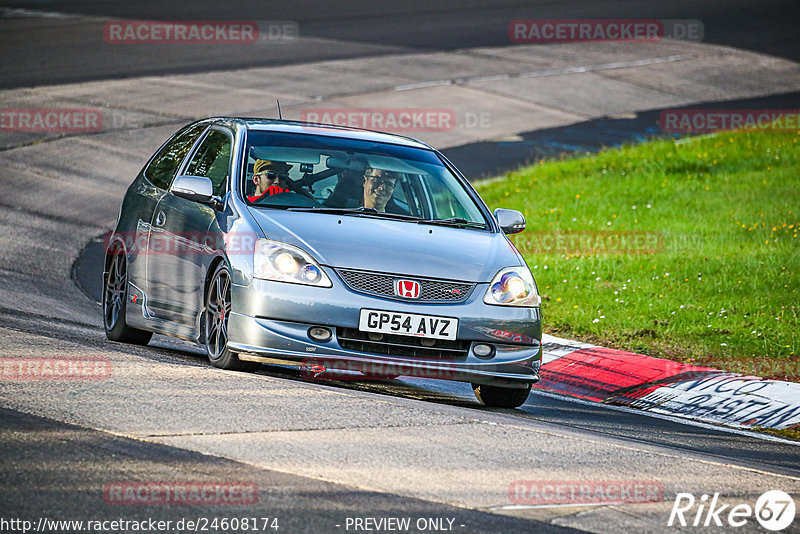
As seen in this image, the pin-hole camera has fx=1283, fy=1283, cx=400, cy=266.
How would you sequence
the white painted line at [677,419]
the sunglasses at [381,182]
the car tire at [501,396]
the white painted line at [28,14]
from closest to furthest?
the car tire at [501,396], the white painted line at [677,419], the sunglasses at [381,182], the white painted line at [28,14]

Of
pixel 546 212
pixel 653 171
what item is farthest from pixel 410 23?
pixel 546 212

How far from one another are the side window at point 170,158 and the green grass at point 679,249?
12.8 feet

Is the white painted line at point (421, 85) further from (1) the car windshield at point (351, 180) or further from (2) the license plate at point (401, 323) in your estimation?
(2) the license plate at point (401, 323)

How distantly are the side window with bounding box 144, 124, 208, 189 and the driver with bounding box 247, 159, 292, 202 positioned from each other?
1.05 m

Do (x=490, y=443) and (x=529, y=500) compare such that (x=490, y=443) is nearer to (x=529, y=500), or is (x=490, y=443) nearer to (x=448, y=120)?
(x=529, y=500)

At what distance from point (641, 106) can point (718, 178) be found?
25.6ft

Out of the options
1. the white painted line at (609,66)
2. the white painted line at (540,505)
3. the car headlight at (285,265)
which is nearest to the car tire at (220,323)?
the car headlight at (285,265)

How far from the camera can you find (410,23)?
114 feet

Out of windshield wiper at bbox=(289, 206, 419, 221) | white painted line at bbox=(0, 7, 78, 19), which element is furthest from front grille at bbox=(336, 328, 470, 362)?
white painted line at bbox=(0, 7, 78, 19)

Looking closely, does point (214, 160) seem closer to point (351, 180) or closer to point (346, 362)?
point (351, 180)

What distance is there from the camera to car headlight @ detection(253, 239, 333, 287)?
753 cm

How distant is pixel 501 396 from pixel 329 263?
1637 millimetres

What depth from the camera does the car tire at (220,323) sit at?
25.5 feet

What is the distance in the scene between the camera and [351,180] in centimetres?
862
